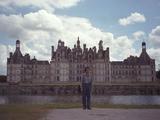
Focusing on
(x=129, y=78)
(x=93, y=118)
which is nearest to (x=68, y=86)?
(x=129, y=78)

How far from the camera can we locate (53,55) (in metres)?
125

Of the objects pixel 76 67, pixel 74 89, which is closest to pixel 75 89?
pixel 74 89

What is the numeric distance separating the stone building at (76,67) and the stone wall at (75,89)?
34.5ft

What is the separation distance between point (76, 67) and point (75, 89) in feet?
Answer: 57.0

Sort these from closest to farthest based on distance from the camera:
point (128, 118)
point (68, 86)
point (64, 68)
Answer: point (128, 118) < point (68, 86) < point (64, 68)

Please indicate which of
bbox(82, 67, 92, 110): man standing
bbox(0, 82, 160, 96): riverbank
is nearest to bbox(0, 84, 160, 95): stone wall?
bbox(0, 82, 160, 96): riverbank

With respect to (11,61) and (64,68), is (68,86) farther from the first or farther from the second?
(11,61)

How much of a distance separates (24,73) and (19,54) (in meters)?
6.61

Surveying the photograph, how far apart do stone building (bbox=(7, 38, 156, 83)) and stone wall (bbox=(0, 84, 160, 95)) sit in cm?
1052

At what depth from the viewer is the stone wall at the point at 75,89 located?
109044 millimetres

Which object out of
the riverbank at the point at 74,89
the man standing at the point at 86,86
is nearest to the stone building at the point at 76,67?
the riverbank at the point at 74,89

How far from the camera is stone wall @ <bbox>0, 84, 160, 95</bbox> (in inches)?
4293

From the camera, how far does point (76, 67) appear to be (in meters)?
125

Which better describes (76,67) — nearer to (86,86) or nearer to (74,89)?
(74,89)
